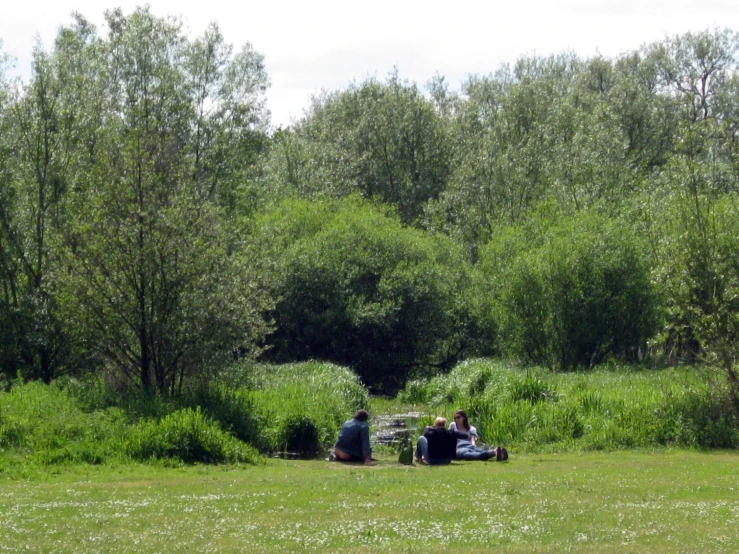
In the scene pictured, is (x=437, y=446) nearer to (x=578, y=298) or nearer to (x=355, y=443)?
(x=355, y=443)

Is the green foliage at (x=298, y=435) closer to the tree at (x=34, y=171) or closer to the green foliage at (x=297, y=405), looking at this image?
the green foliage at (x=297, y=405)

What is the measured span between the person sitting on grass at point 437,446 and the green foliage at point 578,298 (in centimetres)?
2093

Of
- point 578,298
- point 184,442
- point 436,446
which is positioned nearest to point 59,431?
point 184,442

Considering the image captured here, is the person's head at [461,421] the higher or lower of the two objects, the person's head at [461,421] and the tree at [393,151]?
the lower

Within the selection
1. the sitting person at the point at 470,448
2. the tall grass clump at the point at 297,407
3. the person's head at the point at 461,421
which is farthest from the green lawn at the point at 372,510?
the tall grass clump at the point at 297,407

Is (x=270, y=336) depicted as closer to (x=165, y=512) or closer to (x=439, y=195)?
(x=439, y=195)

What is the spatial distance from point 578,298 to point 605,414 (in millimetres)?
17379

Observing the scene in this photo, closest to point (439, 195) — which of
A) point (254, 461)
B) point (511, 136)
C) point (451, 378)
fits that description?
point (511, 136)

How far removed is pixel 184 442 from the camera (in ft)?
66.6

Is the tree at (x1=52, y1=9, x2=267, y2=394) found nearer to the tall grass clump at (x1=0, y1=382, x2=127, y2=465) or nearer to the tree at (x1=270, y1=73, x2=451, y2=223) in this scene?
the tall grass clump at (x1=0, y1=382, x2=127, y2=465)

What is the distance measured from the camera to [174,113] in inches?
1900

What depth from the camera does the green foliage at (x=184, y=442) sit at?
65.9 feet

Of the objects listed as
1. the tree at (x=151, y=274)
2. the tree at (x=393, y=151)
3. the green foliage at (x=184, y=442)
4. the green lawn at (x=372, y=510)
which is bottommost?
the green lawn at (x=372, y=510)

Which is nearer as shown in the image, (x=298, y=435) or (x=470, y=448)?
(x=470, y=448)
